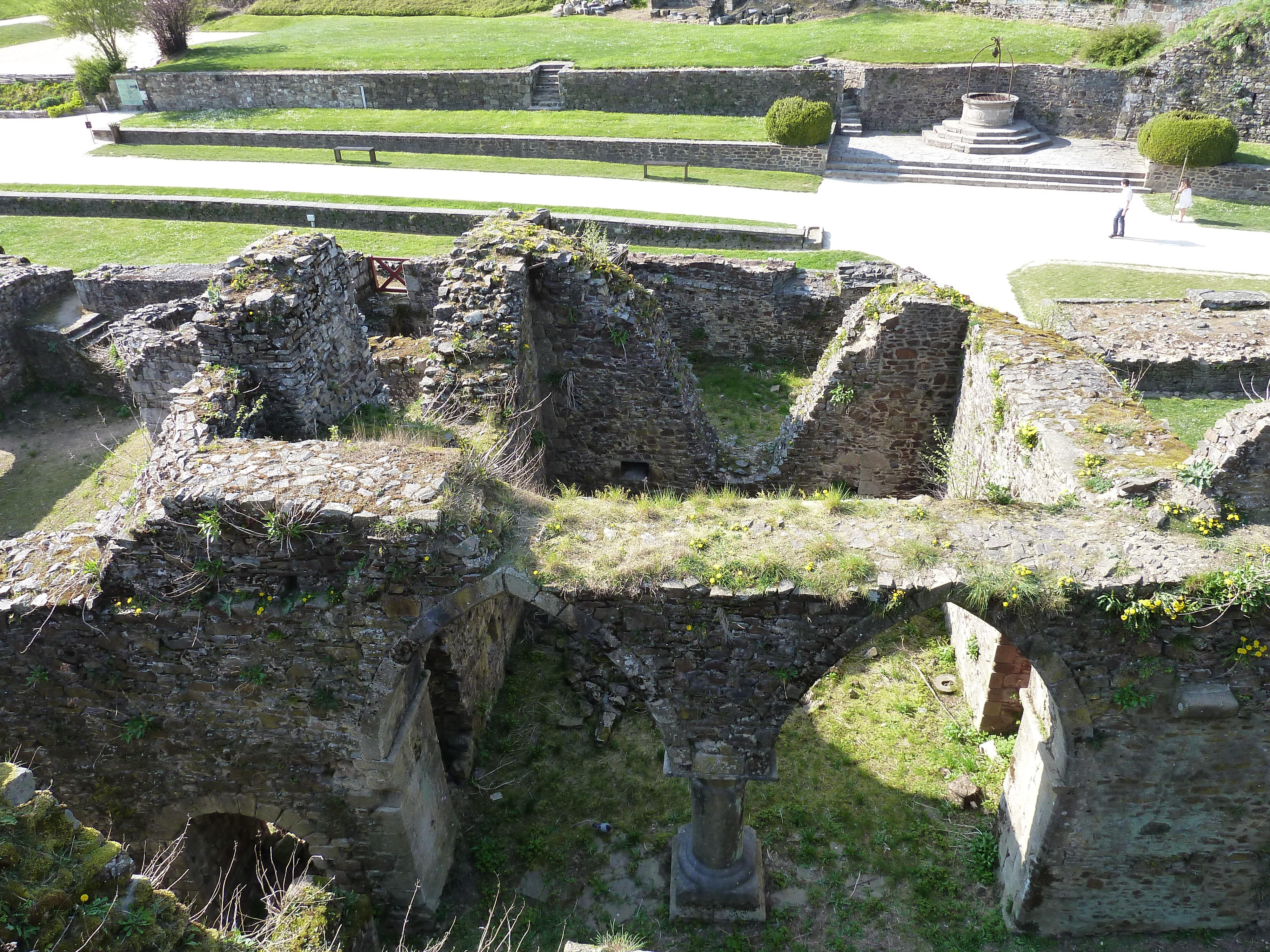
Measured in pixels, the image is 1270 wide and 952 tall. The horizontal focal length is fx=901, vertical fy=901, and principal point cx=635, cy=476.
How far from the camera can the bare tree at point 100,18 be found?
34.2 metres

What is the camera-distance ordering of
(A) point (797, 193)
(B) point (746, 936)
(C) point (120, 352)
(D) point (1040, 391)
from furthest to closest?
(A) point (797, 193) < (C) point (120, 352) < (D) point (1040, 391) < (B) point (746, 936)

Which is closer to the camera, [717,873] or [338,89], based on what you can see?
[717,873]

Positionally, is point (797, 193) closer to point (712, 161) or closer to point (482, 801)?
point (712, 161)

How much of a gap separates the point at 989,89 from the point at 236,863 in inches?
1134

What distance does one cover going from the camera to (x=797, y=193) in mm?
23969

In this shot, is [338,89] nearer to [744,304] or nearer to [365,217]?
[365,217]

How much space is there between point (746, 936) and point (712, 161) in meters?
22.6

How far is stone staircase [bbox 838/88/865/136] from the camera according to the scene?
28328 millimetres

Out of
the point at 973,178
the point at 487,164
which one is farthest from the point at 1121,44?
the point at 487,164

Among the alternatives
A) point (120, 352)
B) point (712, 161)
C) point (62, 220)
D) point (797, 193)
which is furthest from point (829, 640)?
point (62, 220)

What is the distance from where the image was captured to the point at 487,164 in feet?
87.2

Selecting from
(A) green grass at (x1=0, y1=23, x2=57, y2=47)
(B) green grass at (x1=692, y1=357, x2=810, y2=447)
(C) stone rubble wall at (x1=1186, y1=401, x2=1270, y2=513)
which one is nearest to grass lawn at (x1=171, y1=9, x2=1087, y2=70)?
(A) green grass at (x1=0, y1=23, x2=57, y2=47)

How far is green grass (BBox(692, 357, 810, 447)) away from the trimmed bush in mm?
18834

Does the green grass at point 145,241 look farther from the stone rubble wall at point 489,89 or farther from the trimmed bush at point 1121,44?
the trimmed bush at point 1121,44
